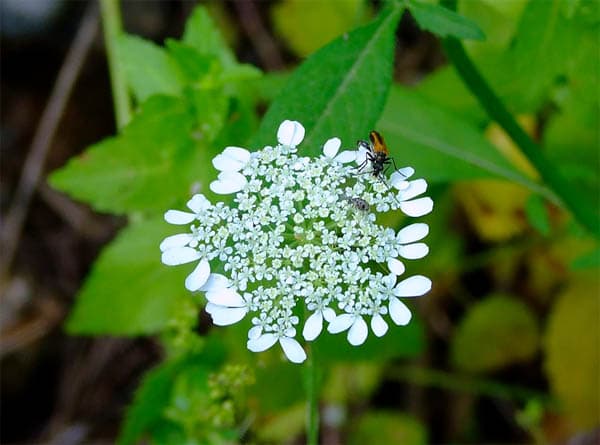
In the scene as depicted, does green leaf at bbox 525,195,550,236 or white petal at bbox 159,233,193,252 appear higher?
white petal at bbox 159,233,193,252

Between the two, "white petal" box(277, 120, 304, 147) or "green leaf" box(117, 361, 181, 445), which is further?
"green leaf" box(117, 361, 181, 445)

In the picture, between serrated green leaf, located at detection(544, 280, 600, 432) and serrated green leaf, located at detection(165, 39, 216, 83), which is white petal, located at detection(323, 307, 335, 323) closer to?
serrated green leaf, located at detection(165, 39, 216, 83)

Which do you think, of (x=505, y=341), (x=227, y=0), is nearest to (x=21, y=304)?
(x=227, y=0)

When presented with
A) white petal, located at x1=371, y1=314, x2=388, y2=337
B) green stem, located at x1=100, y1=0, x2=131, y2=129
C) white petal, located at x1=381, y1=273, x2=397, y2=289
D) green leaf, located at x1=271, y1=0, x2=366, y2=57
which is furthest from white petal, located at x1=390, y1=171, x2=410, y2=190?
green leaf, located at x1=271, y1=0, x2=366, y2=57

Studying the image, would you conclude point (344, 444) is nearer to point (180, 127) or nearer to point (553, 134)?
point (553, 134)

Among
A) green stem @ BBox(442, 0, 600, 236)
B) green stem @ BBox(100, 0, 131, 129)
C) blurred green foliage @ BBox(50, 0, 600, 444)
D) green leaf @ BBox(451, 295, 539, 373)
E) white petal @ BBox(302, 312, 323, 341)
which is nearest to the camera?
white petal @ BBox(302, 312, 323, 341)

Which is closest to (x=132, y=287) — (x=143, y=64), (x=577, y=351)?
(x=143, y=64)
